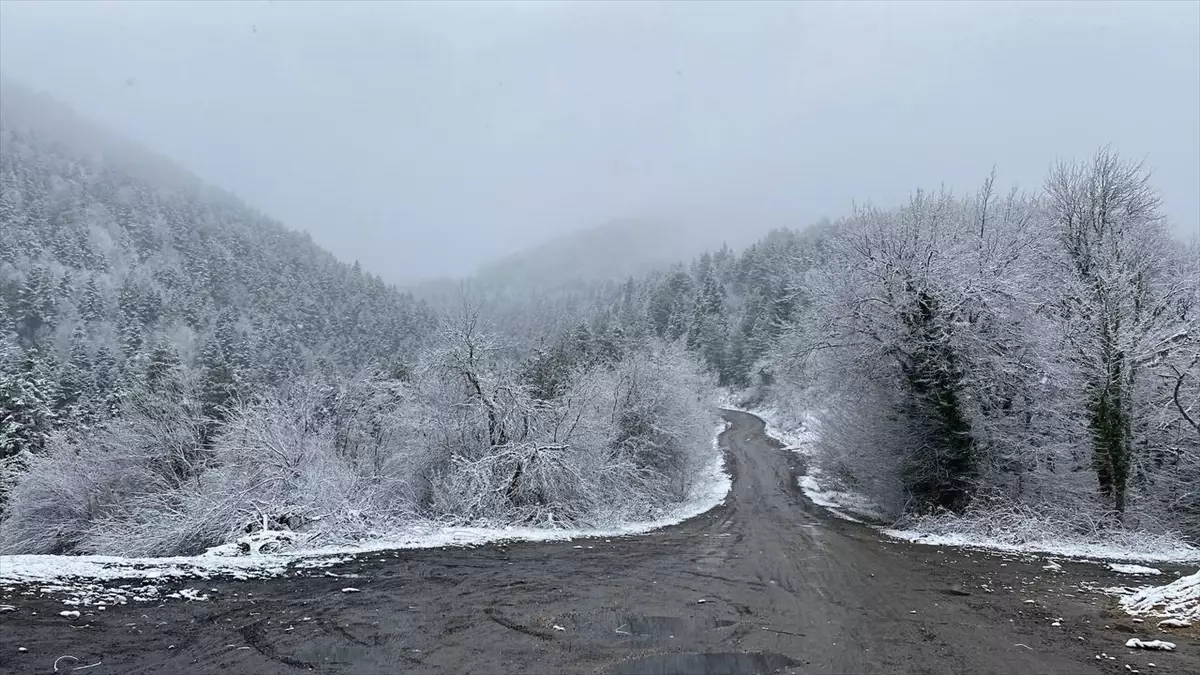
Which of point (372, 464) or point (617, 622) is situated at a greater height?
point (617, 622)

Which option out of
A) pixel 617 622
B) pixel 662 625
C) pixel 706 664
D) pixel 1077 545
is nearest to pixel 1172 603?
pixel 706 664

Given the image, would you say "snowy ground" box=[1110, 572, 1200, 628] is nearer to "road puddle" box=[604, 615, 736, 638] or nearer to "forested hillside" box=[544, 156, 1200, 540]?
"road puddle" box=[604, 615, 736, 638]

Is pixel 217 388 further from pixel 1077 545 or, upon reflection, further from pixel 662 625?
pixel 1077 545

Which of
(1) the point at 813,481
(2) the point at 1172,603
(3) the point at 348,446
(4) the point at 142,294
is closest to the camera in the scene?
(2) the point at 1172,603

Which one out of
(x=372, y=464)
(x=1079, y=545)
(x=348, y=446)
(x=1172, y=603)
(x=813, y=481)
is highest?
(x=1172, y=603)

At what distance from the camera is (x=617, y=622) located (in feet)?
26.8

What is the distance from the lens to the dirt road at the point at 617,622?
21.2 ft

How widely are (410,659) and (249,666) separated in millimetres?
1470

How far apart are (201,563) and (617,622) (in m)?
7.06

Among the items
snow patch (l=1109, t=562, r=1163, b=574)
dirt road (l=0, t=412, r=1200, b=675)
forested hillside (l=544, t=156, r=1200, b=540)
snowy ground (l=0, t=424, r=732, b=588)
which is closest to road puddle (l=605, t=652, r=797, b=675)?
dirt road (l=0, t=412, r=1200, b=675)

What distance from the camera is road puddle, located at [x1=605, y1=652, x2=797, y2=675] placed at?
6391mm

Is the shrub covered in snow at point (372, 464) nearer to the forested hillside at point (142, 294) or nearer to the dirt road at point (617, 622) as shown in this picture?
the dirt road at point (617, 622)

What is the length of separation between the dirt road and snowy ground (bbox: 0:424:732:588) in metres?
0.60

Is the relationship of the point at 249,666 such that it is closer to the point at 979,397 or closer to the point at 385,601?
the point at 385,601
